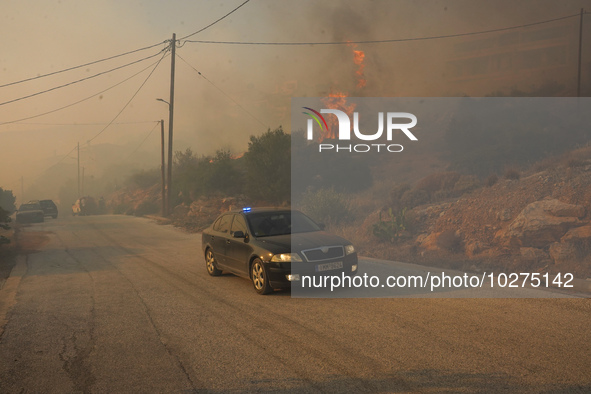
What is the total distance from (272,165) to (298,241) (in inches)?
731

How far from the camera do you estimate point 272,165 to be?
2753 cm

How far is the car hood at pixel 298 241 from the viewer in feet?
29.3

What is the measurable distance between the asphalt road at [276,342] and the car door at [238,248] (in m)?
0.44

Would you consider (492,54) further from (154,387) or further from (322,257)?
(154,387)

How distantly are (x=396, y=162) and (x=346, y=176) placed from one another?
34.4ft

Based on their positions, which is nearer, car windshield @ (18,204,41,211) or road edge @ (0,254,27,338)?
road edge @ (0,254,27,338)

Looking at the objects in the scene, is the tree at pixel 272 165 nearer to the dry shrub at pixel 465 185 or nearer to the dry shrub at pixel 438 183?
the dry shrub at pixel 438 183

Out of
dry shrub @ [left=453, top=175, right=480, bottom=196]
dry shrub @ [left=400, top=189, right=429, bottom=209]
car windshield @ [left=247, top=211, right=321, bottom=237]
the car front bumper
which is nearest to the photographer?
the car front bumper

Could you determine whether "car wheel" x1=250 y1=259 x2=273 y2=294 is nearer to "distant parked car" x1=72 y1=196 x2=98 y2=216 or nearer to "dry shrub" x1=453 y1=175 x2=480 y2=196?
"dry shrub" x1=453 y1=175 x2=480 y2=196

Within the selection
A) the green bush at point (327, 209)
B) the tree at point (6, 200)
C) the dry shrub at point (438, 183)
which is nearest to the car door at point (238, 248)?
the green bush at point (327, 209)

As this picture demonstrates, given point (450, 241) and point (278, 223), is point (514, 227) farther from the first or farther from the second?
point (278, 223)

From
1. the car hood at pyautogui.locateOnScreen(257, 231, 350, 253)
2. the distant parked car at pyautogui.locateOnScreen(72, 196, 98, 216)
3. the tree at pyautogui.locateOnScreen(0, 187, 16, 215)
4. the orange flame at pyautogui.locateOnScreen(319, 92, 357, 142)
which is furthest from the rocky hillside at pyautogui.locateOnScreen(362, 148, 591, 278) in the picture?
the tree at pyautogui.locateOnScreen(0, 187, 16, 215)

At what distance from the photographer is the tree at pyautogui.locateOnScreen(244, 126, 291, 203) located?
89.8 ft

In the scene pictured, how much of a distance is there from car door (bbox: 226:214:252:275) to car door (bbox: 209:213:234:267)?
→ 0.19 meters
